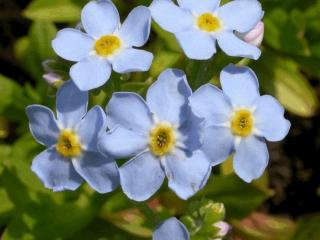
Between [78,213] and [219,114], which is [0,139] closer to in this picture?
[78,213]

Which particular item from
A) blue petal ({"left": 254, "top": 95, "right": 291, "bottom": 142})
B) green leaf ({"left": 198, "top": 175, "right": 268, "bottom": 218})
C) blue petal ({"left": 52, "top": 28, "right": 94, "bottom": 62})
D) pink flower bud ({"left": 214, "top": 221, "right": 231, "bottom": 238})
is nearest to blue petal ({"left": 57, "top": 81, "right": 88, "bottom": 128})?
blue petal ({"left": 52, "top": 28, "right": 94, "bottom": 62})

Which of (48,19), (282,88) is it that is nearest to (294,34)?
(282,88)

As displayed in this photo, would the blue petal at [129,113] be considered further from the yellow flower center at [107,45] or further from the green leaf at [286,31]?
the green leaf at [286,31]

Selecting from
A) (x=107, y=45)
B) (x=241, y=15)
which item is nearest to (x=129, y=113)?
(x=107, y=45)

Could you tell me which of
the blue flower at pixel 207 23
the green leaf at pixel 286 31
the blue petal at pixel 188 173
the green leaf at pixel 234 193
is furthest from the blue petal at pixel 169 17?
the green leaf at pixel 286 31

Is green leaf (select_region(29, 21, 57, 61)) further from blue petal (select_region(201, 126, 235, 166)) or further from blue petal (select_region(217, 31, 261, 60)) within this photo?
blue petal (select_region(201, 126, 235, 166))

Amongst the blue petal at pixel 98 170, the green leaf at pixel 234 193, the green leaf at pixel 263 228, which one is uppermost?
the blue petal at pixel 98 170
